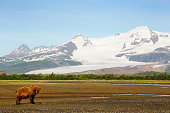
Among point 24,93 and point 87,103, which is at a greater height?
point 24,93

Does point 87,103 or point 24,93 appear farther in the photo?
point 87,103

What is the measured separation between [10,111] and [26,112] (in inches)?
70.9

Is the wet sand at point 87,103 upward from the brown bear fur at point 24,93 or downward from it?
downward

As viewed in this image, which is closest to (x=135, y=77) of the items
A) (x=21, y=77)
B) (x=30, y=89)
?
(x=21, y=77)

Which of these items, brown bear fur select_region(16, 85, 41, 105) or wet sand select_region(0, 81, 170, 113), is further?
brown bear fur select_region(16, 85, 41, 105)

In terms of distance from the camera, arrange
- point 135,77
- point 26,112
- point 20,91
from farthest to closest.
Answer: point 135,77, point 20,91, point 26,112

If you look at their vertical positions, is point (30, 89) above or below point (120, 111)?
above

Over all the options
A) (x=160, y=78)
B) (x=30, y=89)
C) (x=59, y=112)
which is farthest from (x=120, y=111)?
(x=160, y=78)

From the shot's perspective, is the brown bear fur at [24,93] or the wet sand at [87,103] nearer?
the wet sand at [87,103]

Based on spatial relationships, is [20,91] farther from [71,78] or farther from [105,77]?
[105,77]

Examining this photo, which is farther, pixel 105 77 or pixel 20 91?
pixel 105 77

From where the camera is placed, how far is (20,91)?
36469 mm

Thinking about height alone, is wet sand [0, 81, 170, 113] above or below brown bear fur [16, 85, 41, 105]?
below

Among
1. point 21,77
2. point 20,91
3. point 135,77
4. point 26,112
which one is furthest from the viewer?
point 135,77
